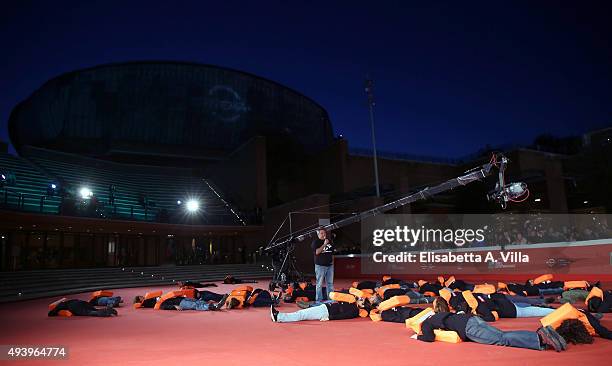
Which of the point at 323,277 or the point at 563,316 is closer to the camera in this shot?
the point at 563,316

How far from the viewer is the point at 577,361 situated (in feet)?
13.8

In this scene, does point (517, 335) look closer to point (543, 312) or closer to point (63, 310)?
point (543, 312)

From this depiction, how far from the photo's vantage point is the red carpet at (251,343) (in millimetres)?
4598

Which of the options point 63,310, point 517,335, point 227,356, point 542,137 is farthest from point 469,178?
point 542,137

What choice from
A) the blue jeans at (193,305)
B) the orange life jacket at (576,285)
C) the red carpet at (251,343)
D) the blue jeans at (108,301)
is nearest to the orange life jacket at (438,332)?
the red carpet at (251,343)

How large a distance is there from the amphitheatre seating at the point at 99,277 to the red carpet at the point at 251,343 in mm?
8074

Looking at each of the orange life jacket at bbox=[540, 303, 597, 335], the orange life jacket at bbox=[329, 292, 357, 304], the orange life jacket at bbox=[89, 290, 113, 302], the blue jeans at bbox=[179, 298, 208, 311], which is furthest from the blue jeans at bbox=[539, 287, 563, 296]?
the orange life jacket at bbox=[89, 290, 113, 302]

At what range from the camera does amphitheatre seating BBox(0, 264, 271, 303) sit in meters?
15.8

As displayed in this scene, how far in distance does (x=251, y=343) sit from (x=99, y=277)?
55.5 feet

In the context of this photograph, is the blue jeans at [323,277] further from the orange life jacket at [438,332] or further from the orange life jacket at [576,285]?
the orange life jacket at [576,285]

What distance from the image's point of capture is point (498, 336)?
16.2ft

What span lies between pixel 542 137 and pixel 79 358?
55.6m

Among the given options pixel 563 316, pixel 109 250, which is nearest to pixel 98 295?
pixel 563 316

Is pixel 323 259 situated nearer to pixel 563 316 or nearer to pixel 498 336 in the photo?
pixel 498 336
